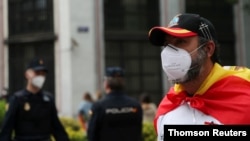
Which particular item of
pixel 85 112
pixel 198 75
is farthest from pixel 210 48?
pixel 85 112

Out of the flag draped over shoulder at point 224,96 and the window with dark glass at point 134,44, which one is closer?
the flag draped over shoulder at point 224,96

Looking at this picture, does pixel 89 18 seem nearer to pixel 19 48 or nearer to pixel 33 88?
pixel 19 48

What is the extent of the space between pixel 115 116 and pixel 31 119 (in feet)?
3.04

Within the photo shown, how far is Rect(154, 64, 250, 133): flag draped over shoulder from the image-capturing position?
2.79m

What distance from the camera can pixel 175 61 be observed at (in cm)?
288

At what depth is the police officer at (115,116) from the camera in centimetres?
674

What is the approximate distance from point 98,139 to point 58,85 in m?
13.4

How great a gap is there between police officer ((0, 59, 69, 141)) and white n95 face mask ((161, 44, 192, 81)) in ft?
12.4

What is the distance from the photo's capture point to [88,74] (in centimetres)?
1973

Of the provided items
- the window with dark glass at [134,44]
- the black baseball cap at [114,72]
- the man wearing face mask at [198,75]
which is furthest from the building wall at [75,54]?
the man wearing face mask at [198,75]

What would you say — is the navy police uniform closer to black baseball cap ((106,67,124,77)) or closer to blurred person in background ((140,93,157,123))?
black baseball cap ((106,67,124,77))

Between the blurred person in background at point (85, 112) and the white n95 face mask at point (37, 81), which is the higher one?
the white n95 face mask at point (37, 81)

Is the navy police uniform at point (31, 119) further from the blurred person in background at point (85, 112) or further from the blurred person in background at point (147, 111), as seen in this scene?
the blurred person in background at point (85, 112)

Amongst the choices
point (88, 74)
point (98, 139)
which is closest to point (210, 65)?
point (98, 139)
